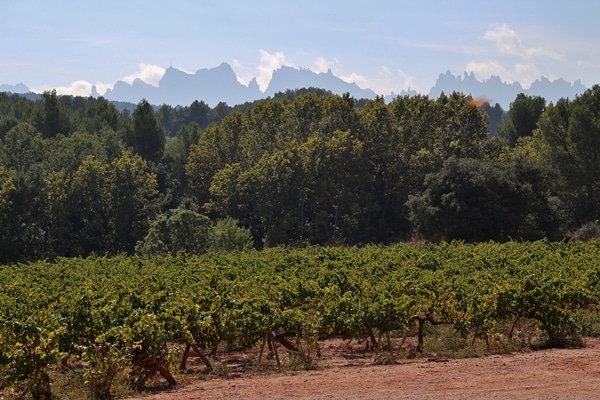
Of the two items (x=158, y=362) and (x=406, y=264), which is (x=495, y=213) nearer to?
(x=406, y=264)

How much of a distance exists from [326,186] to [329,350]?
36.4m

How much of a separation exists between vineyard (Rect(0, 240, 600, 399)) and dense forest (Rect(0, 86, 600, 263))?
19282 millimetres

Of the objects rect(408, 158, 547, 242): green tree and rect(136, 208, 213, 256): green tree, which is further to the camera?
rect(408, 158, 547, 242): green tree

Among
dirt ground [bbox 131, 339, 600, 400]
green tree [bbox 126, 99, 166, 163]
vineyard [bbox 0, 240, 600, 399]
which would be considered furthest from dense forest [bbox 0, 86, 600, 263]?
dirt ground [bbox 131, 339, 600, 400]

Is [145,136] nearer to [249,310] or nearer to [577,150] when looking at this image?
[577,150]

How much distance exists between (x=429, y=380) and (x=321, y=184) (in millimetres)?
41413

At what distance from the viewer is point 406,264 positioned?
26.2 meters

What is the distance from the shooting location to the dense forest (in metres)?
45.9

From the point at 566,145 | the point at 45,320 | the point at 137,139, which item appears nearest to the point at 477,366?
the point at 45,320

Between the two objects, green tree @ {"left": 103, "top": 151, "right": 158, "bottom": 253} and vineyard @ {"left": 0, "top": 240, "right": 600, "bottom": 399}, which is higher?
green tree @ {"left": 103, "top": 151, "right": 158, "bottom": 253}

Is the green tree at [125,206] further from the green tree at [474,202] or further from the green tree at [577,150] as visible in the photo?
the green tree at [577,150]

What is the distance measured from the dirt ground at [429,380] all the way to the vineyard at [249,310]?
0.87m

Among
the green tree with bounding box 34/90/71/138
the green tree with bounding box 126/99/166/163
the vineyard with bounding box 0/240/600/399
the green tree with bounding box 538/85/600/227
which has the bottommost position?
the vineyard with bounding box 0/240/600/399

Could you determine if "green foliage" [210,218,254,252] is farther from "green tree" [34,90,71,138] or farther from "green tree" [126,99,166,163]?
"green tree" [34,90,71,138]
